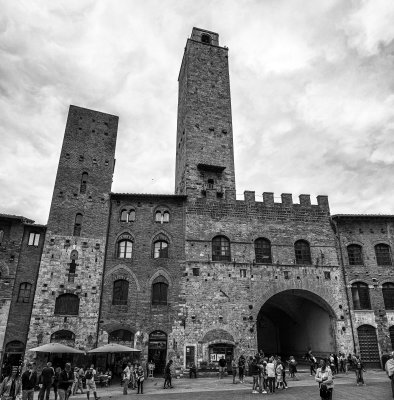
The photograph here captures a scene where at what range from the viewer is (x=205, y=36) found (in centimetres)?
3416

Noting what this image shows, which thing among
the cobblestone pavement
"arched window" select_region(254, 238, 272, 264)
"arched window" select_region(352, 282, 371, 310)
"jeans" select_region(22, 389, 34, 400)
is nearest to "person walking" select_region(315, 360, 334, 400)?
the cobblestone pavement

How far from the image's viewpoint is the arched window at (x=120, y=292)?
22828 millimetres

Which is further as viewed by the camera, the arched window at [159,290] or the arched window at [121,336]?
the arched window at [159,290]

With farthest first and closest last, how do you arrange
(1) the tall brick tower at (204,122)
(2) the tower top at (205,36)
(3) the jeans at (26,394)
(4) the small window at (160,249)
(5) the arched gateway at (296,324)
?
1. (2) the tower top at (205,36)
2. (1) the tall brick tower at (204,122)
3. (5) the arched gateway at (296,324)
4. (4) the small window at (160,249)
5. (3) the jeans at (26,394)

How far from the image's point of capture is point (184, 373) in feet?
70.2

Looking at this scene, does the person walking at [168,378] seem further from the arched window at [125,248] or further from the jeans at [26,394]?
the arched window at [125,248]

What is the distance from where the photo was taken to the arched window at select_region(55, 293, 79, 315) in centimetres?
2198

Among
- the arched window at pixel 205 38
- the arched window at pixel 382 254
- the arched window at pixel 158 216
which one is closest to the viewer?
the arched window at pixel 158 216

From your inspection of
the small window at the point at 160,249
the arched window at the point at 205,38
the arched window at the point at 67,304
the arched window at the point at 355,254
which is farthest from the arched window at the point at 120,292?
the arched window at the point at 205,38

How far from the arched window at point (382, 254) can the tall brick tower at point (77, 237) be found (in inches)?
799

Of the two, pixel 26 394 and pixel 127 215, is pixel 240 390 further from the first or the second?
pixel 127 215

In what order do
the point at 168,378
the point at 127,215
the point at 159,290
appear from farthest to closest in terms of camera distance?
the point at 127,215
the point at 159,290
the point at 168,378

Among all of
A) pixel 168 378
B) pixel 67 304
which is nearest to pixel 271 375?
pixel 168 378

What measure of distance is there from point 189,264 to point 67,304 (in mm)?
8238
